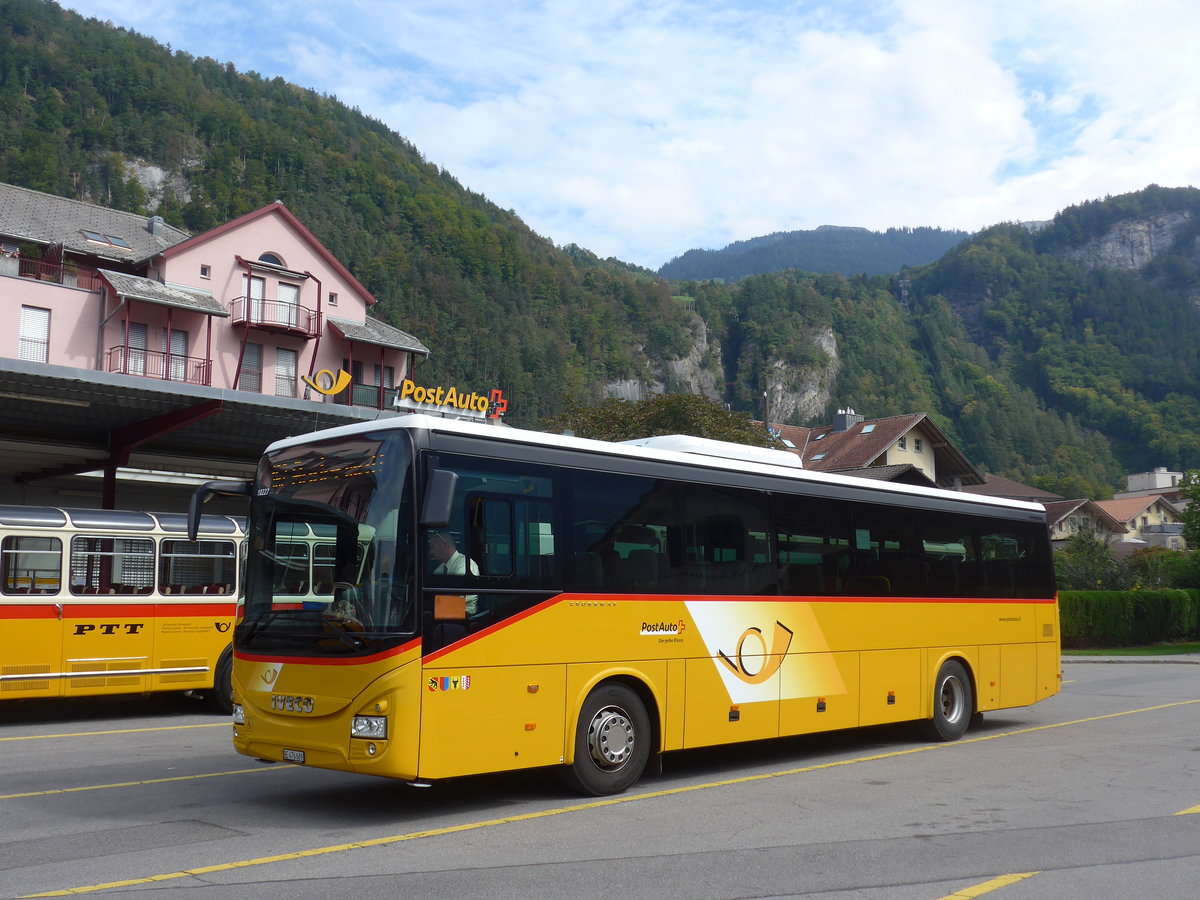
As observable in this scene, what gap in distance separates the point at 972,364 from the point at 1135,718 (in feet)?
565

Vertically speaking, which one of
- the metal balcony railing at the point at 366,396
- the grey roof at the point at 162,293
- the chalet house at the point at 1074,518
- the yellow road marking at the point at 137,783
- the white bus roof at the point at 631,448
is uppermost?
the grey roof at the point at 162,293

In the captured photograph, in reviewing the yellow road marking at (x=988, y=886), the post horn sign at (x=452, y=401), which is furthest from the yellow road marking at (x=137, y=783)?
the post horn sign at (x=452, y=401)

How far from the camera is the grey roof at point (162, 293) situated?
143 feet

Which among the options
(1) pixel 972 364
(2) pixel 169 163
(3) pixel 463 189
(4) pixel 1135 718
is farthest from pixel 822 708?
(1) pixel 972 364

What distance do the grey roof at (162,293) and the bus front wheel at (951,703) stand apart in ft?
122

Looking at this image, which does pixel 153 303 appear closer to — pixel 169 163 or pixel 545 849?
pixel 545 849

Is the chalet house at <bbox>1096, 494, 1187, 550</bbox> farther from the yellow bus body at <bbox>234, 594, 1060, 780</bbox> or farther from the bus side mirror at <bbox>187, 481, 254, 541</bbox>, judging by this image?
the bus side mirror at <bbox>187, 481, 254, 541</bbox>

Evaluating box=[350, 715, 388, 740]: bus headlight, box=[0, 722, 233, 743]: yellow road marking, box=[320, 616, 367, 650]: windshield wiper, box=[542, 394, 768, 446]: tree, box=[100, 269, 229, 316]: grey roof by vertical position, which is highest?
box=[100, 269, 229, 316]: grey roof

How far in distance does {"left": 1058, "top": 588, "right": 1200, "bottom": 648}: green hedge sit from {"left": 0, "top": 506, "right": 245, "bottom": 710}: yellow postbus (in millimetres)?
30057

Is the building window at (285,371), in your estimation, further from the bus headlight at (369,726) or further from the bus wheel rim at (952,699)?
the bus headlight at (369,726)

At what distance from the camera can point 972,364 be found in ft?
591

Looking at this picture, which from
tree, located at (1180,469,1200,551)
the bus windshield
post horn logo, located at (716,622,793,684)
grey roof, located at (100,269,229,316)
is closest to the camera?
the bus windshield

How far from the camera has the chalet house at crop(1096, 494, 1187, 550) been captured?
346 ft

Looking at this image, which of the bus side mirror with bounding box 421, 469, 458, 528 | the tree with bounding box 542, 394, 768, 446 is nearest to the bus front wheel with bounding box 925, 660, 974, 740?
the bus side mirror with bounding box 421, 469, 458, 528
